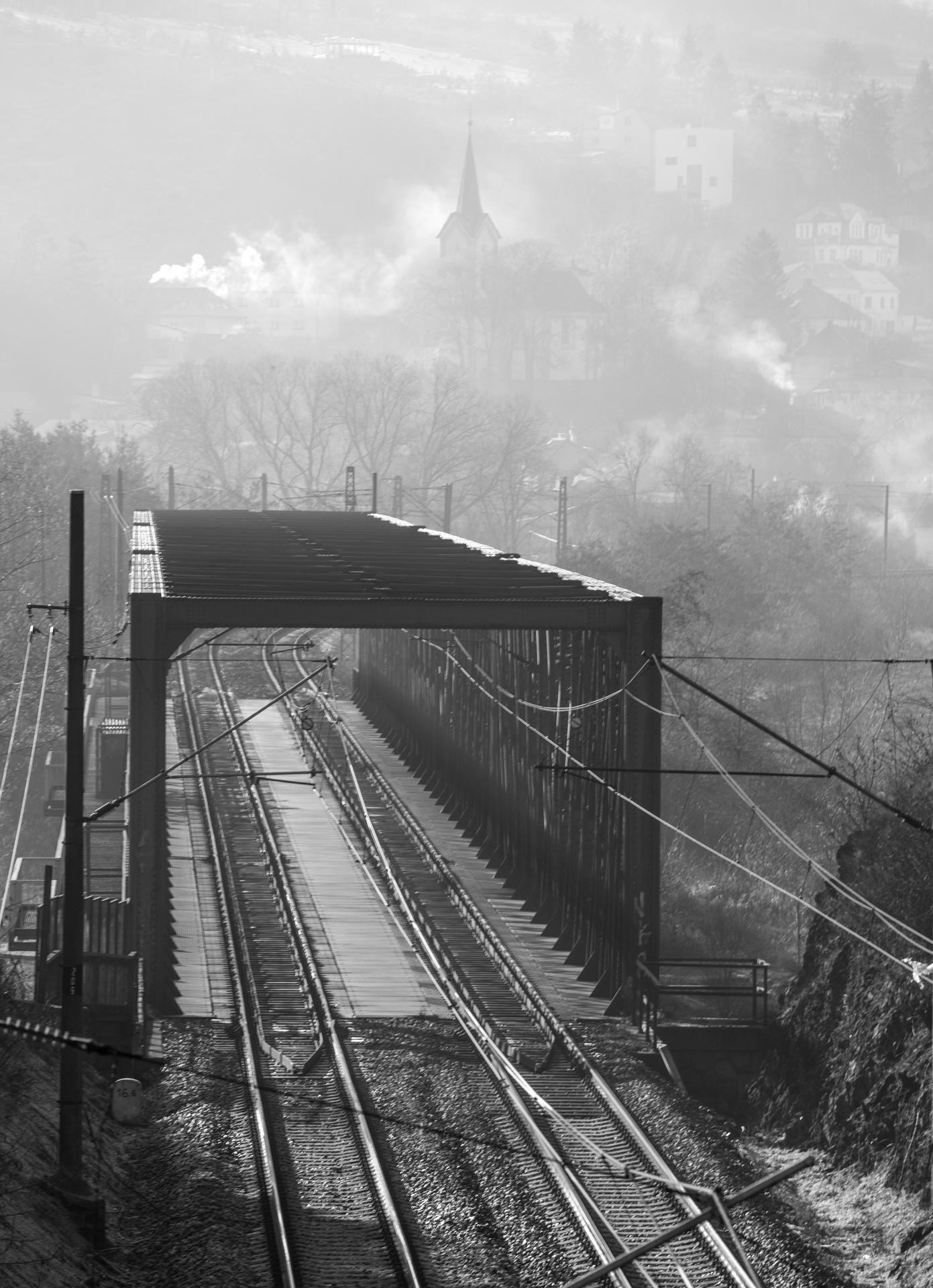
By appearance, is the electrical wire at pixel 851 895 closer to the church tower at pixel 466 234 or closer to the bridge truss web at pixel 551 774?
the bridge truss web at pixel 551 774

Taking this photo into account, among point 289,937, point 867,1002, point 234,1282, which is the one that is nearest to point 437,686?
point 289,937

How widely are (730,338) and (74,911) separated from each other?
5707 inches

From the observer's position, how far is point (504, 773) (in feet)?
74.4

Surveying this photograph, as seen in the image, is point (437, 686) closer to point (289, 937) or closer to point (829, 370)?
point (289, 937)

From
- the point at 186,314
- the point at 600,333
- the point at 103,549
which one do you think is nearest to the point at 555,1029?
the point at 103,549

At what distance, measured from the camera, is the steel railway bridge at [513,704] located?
16.8m

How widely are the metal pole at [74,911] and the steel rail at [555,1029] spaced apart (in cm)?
389

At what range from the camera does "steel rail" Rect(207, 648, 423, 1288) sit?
11.5 meters

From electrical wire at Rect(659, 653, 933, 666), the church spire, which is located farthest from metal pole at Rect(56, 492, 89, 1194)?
the church spire

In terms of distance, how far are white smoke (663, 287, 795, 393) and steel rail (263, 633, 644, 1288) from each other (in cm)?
12764

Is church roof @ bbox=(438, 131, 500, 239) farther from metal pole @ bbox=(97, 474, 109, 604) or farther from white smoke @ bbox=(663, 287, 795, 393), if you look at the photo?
metal pole @ bbox=(97, 474, 109, 604)

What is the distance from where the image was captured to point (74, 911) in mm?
11891

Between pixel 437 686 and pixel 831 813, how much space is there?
32.9ft

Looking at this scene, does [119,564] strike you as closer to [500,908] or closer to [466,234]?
[500,908]
